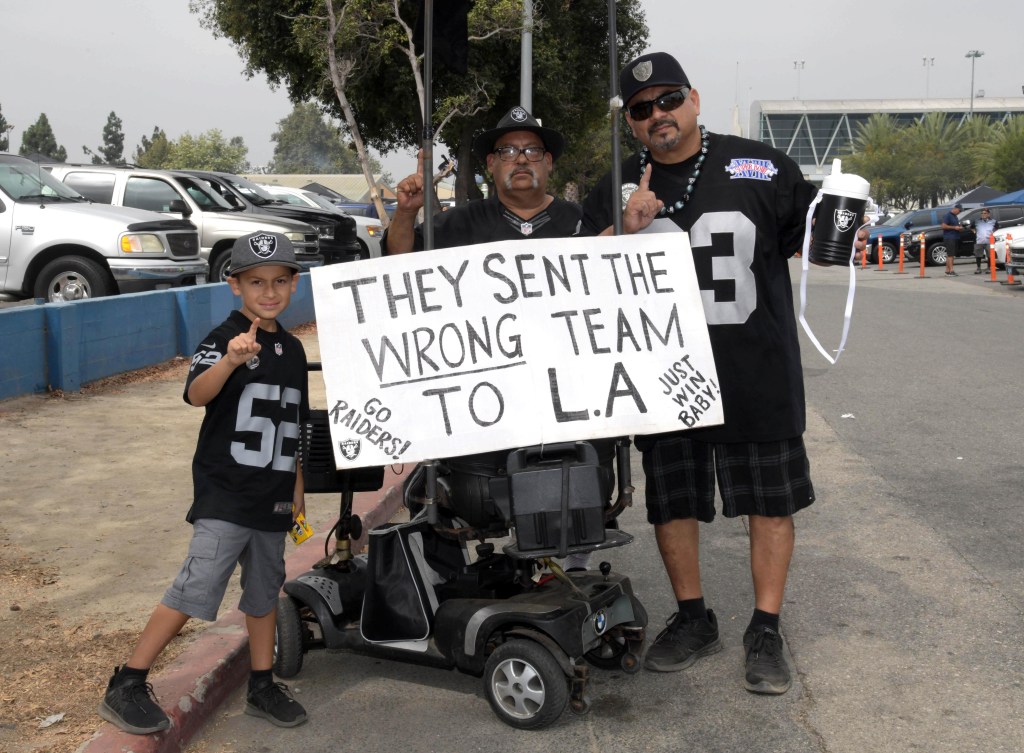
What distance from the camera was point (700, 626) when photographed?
4.66 meters

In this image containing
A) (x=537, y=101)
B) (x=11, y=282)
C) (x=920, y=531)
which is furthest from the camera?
(x=537, y=101)

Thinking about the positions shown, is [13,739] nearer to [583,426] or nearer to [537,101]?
[583,426]

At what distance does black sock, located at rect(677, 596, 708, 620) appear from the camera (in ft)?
15.3

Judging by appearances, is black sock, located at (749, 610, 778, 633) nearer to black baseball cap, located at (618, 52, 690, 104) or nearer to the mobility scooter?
the mobility scooter

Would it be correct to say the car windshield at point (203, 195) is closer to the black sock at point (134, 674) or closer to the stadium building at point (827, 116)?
the black sock at point (134, 674)

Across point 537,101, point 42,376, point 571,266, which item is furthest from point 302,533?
point 537,101

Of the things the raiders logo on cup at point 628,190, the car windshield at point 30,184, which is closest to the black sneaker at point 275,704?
the raiders logo on cup at point 628,190

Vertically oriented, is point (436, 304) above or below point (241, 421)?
above

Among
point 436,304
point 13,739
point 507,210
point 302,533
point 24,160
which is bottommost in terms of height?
point 13,739

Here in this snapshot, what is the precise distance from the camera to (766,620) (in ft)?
14.7

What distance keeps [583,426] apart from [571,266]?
0.57m

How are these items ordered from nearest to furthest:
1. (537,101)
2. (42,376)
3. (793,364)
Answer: (793,364), (42,376), (537,101)

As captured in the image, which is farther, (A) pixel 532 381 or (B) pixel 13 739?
(A) pixel 532 381

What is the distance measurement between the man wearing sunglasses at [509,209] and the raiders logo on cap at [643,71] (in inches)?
14.1
